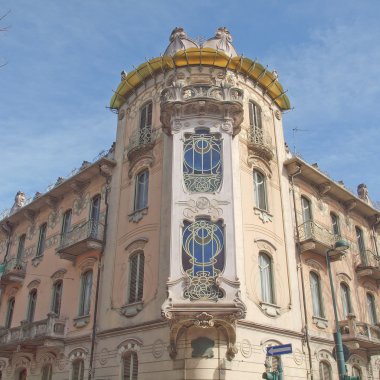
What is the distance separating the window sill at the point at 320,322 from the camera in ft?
68.9

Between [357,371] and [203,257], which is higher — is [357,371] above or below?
below

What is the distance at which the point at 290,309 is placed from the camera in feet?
65.4

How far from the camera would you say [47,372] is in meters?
22.3

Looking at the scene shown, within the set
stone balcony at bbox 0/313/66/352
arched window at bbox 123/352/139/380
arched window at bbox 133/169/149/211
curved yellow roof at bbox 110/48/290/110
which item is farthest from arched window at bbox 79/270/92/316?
curved yellow roof at bbox 110/48/290/110

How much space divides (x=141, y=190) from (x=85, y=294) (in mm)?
5393

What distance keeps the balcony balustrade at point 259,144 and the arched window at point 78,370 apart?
38.6 ft

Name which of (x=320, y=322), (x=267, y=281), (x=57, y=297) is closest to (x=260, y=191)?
(x=267, y=281)

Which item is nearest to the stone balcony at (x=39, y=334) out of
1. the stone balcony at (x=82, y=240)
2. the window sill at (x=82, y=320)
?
the window sill at (x=82, y=320)

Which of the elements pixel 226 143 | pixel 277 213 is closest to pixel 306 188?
pixel 277 213

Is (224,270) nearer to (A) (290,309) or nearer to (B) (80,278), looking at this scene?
(A) (290,309)

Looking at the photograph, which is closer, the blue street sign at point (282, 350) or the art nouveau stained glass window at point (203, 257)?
the blue street sign at point (282, 350)

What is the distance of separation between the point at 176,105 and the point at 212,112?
61.2 inches

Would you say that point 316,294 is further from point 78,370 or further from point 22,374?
point 22,374

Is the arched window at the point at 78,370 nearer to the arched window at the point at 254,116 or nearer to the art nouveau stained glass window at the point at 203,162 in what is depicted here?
the art nouveau stained glass window at the point at 203,162
